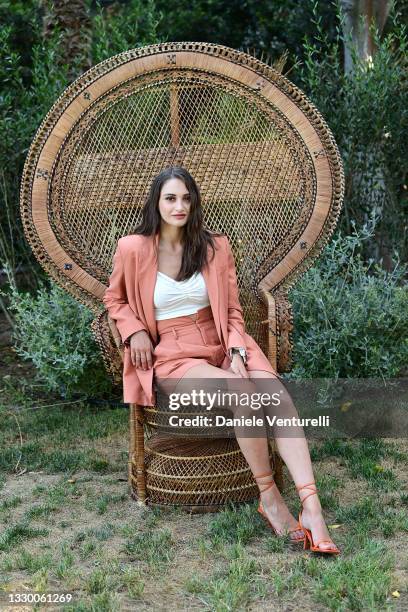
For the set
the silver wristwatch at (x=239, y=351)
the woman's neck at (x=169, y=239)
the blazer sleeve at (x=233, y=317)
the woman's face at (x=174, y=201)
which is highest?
the woman's face at (x=174, y=201)

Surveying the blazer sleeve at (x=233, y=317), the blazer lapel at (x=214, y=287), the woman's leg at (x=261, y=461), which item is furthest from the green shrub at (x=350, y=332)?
the woman's leg at (x=261, y=461)

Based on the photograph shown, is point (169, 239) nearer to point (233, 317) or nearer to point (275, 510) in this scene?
point (233, 317)

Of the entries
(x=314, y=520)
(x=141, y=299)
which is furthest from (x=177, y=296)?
(x=314, y=520)

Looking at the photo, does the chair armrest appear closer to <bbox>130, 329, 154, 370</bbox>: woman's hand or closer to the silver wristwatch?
the silver wristwatch

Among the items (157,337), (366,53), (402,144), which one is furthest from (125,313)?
(366,53)

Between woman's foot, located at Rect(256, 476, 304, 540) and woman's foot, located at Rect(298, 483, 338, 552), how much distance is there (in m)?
0.11

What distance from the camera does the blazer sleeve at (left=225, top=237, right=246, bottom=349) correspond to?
327 centimetres

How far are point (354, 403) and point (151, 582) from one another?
1780 millimetres

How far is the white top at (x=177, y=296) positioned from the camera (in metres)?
3.33

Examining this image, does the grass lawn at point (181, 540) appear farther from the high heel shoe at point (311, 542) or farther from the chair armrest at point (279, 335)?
the chair armrest at point (279, 335)

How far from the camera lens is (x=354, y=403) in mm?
4191

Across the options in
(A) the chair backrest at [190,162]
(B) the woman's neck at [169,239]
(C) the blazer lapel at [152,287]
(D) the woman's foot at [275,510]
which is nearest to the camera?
(D) the woman's foot at [275,510]

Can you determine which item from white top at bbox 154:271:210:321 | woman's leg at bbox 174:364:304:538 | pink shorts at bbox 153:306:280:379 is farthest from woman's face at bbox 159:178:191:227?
woman's leg at bbox 174:364:304:538

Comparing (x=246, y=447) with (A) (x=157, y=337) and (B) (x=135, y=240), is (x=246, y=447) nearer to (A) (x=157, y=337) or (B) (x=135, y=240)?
(A) (x=157, y=337)
